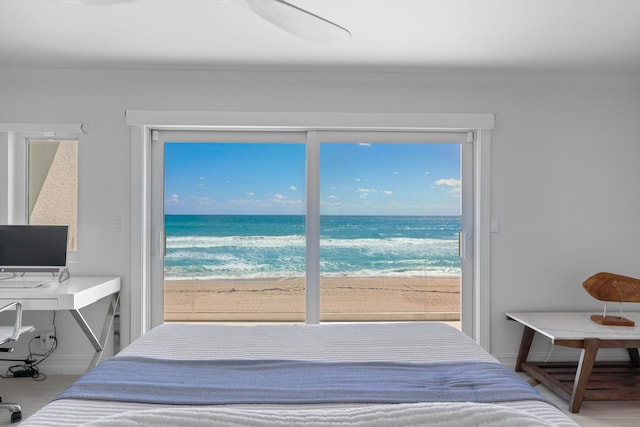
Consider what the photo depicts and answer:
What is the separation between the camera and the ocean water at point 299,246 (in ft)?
13.1

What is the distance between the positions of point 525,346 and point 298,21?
3.02 metres

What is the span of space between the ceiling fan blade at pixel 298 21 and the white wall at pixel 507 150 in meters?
1.56

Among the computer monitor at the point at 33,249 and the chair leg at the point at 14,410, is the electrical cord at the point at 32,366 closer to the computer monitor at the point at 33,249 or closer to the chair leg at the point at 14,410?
the computer monitor at the point at 33,249

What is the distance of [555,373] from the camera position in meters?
3.52

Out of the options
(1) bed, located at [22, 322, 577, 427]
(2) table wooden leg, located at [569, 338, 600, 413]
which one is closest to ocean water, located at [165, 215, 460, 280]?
(2) table wooden leg, located at [569, 338, 600, 413]

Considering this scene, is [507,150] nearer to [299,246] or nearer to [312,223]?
[312,223]

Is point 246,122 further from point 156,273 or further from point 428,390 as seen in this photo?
point 428,390

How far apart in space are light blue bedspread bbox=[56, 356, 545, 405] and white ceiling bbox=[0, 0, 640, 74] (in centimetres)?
152

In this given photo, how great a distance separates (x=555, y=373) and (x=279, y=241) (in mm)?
2344

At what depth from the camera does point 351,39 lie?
3086 mm

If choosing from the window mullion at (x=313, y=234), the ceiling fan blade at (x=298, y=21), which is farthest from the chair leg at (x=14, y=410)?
the ceiling fan blade at (x=298, y=21)

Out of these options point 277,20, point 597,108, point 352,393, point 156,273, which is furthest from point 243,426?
point 597,108

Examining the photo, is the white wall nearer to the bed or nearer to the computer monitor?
the computer monitor

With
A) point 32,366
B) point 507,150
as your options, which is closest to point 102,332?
point 32,366
